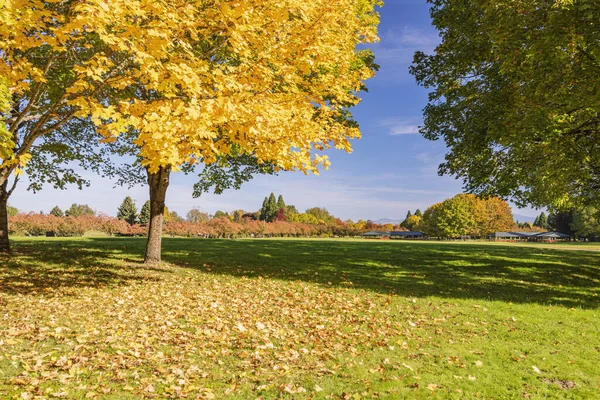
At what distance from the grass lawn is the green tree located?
5228mm

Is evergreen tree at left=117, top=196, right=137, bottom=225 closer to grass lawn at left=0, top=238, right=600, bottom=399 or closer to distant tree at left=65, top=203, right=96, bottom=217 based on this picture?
distant tree at left=65, top=203, right=96, bottom=217

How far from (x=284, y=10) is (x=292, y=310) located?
756 cm

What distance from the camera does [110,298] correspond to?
10.3 meters

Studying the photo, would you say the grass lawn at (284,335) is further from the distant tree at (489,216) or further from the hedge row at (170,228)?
the distant tree at (489,216)

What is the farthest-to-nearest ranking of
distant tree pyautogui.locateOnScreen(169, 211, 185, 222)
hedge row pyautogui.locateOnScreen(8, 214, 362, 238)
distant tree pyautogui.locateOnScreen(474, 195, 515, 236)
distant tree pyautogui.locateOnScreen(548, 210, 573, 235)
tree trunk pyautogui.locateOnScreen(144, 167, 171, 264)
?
distant tree pyautogui.locateOnScreen(548, 210, 573, 235) < distant tree pyautogui.locateOnScreen(474, 195, 515, 236) < distant tree pyautogui.locateOnScreen(169, 211, 185, 222) < hedge row pyautogui.locateOnScreen(8, 214, 362, 238) < tree trunk pyautogui.locateOnScreen(144, 167, 171, 264)

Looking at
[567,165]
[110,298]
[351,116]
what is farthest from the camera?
[351,116]

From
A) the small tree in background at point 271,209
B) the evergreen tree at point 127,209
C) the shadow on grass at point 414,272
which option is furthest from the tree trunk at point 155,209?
the small tree in background at point 271,209

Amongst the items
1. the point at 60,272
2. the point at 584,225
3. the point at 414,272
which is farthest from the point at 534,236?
the point at 60,272

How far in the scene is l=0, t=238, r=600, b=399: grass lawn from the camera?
18.5 feet

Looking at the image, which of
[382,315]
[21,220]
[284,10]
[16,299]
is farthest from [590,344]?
[21,220]

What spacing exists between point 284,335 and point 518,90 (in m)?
11.8

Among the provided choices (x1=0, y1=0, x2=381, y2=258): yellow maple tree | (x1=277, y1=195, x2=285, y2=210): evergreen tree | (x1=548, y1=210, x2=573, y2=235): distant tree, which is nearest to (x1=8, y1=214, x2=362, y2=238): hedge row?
(x1=0, y1=0, x2=381, y2=258): yellow maple tree

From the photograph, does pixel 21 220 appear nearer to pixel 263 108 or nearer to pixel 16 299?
pixel 16 299

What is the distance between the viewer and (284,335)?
7918mm
